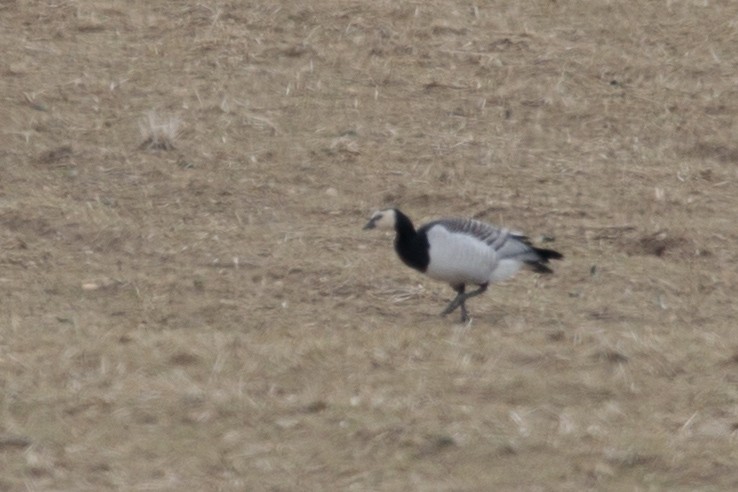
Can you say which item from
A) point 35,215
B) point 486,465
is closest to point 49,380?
point 486,465

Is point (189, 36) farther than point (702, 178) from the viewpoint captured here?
Yes

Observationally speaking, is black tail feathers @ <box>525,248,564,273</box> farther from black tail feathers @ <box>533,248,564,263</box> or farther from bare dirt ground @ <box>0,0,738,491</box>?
bare dirt ground @ <box>0,0,738,491</box>

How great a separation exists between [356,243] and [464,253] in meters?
1.60

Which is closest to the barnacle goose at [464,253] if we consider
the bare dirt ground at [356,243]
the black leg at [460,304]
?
the black leg at [460,304]

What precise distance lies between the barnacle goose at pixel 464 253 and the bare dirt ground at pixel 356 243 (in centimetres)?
26

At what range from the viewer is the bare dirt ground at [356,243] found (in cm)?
736

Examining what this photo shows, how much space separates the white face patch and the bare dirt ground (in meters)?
0.37

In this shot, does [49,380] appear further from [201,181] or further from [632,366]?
[201,181]

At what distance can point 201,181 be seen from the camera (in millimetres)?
12812

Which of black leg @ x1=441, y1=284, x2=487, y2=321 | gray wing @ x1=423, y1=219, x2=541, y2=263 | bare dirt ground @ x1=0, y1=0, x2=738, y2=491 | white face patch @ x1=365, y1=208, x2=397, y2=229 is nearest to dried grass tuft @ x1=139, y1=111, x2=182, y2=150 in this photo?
bare dirt ground @ x1=0, y1=0, x2=738, y2=491

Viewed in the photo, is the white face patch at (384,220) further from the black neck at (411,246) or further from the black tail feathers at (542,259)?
the black tail feathers at (542,259)

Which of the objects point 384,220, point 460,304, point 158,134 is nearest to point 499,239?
point 460,304

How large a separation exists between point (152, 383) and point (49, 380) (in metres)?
0.55

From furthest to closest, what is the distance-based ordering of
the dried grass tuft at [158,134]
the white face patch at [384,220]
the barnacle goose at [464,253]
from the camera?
the dried grass tuft at [158,134] → the white face patch at [384,220] → the barnacle goose at [464,253]
